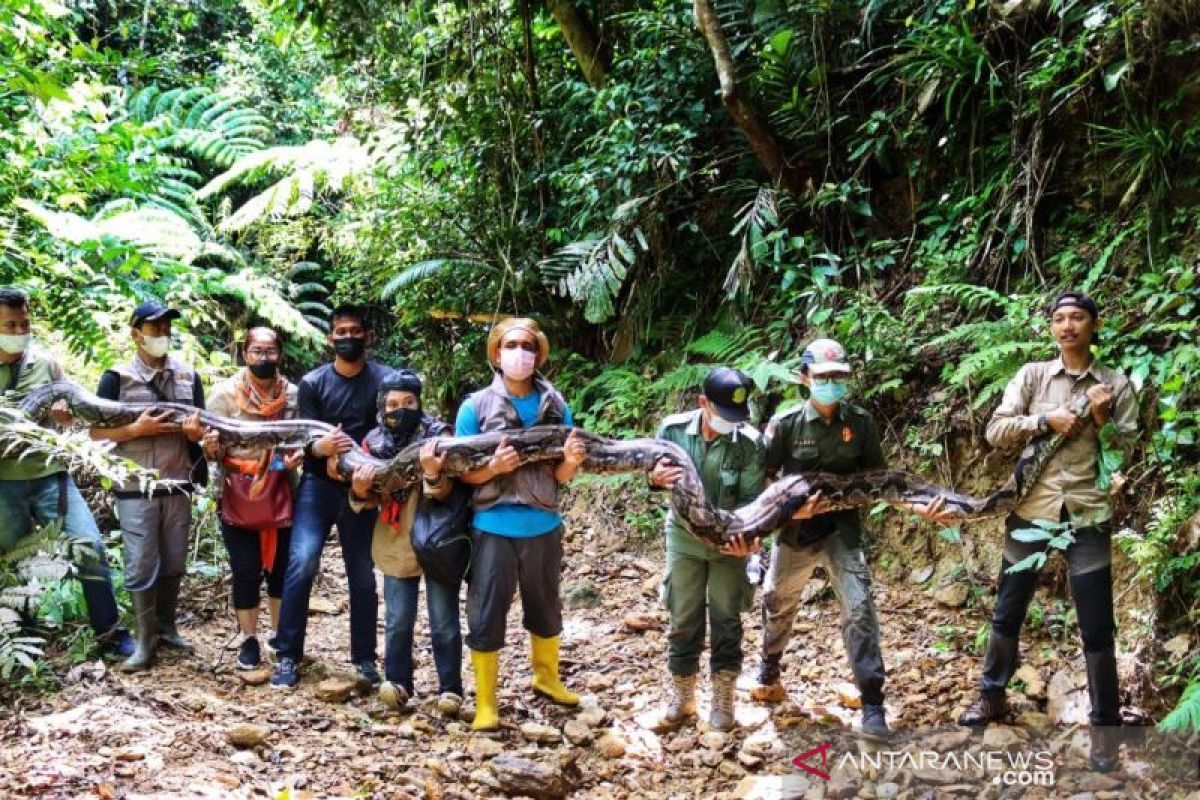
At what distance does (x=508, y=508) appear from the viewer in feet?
15.7

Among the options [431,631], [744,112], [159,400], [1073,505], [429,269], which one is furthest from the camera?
[429,269]

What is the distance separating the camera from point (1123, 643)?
492cm

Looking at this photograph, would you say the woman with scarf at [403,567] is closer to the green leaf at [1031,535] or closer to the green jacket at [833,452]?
the green jacket at [833,452]

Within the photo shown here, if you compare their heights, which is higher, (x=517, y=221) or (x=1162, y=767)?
(x=517, y=221)

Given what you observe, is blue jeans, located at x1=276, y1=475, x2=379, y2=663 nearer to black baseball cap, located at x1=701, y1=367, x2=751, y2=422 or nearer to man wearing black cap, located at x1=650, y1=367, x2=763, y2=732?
man wearing black cap, located at x1=650, y1=367, x2=763, y2=732

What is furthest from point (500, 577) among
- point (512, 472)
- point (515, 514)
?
point (512, 472)

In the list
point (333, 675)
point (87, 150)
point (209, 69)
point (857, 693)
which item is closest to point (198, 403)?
point (333, 675)

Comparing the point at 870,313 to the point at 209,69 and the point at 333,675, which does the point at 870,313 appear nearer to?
the point at 333,675

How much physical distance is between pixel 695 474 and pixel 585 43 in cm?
641

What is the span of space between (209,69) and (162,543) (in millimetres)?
13446

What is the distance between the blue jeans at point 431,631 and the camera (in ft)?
16.3

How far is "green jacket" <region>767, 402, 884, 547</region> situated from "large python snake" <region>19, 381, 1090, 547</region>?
9cm

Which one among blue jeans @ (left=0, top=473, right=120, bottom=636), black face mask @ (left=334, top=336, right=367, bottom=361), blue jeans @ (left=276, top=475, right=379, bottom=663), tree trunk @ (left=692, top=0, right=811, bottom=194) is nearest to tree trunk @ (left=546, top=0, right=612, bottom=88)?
tree trunk @ (left=692, top=0, right=811, bottom=194)

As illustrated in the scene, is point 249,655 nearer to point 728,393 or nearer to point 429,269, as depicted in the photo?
point 728,393
